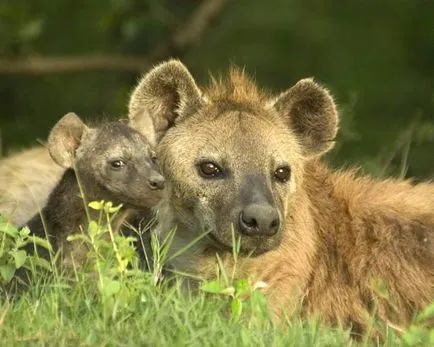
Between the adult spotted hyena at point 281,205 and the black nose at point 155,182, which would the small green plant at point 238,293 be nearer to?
the adult spotted hyena at point 281,205

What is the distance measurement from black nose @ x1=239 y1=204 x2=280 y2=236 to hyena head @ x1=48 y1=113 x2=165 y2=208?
498 millimetres

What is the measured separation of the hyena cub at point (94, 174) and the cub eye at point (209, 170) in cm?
18

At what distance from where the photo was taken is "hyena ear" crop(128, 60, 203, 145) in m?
7.05

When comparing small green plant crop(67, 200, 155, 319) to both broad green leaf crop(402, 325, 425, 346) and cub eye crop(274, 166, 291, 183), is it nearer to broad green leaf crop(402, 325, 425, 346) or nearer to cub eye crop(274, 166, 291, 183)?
cub eye crop(274, 166, 291, 183)

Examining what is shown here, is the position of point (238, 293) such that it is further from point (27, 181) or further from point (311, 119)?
point (27, 181)

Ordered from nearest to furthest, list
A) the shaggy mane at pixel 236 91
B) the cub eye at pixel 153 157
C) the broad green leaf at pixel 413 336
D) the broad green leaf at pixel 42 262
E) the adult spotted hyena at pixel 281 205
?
the broad green leaf at pixel 413 336 → the broad green leaf at pixel 42 262 → the adult spotted hyena at pixel 281 205 → the cub eye at pixel 153 157 → the shaggy mane at pixel 236 91

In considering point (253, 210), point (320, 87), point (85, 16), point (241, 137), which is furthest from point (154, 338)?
point (85, 16)

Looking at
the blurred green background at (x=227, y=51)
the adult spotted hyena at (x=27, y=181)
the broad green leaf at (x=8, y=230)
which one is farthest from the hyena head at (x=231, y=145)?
the blurred green background at (x=227, y=51)

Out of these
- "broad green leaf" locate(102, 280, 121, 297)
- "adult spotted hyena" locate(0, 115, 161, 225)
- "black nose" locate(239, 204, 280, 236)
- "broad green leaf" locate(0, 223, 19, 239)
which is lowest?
"adult spotted hyena" locate(0, 115, 161, 225)

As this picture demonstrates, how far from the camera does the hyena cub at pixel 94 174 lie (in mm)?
6918

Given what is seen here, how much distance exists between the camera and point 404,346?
18.6 feet

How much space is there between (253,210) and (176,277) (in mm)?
413

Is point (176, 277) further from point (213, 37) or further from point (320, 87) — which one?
point (213, 37)

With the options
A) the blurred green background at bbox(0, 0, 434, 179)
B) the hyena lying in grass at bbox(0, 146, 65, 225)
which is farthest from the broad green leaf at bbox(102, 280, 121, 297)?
the blurred green background at bbox(0, 0, 434, 179)
